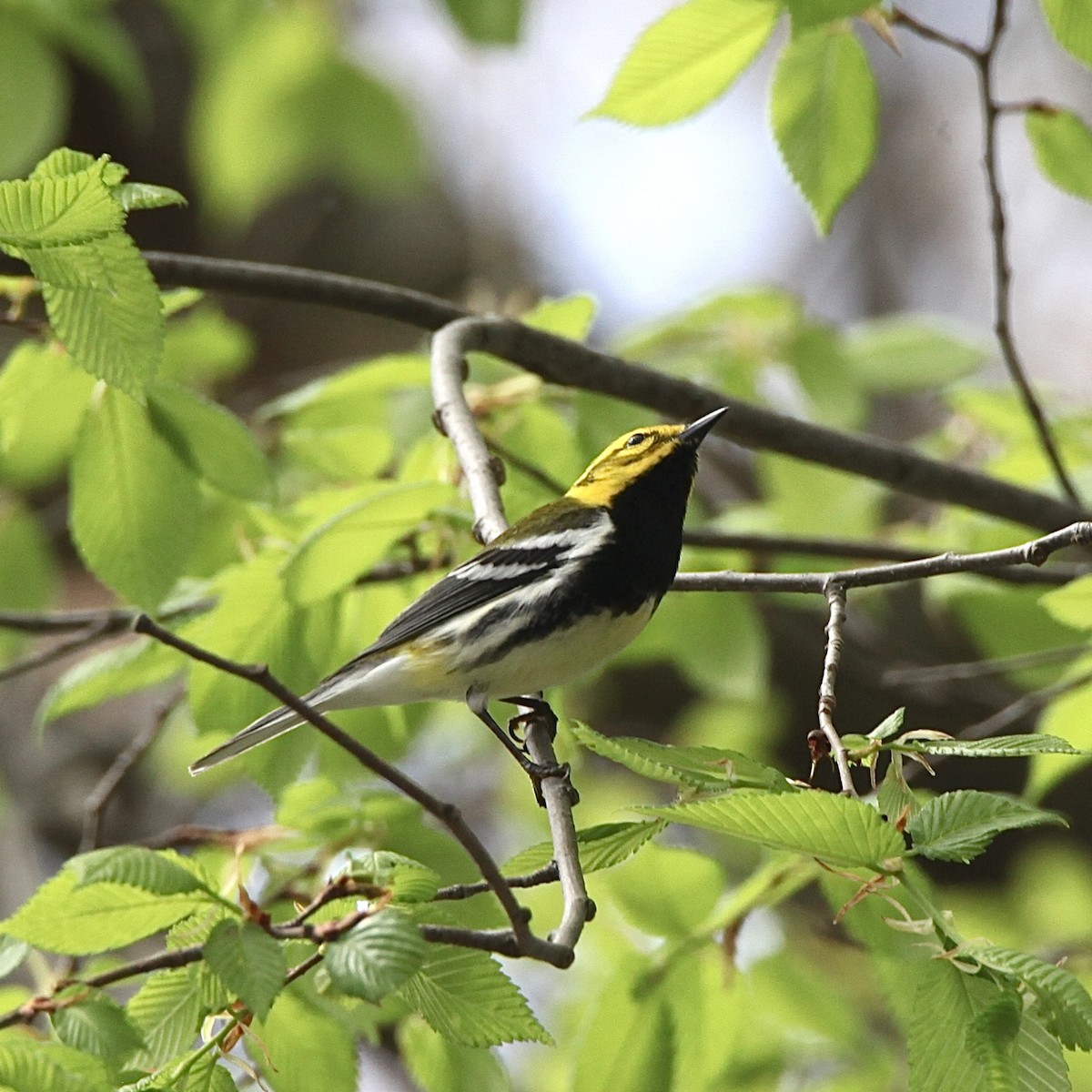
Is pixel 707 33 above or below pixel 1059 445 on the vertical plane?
above

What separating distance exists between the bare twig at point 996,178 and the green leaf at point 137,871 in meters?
1.84

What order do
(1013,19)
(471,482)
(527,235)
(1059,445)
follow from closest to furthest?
(471,482), (1059,445), (527,235), (1013,19)

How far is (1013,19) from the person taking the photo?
8250 mm

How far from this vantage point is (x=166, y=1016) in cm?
162

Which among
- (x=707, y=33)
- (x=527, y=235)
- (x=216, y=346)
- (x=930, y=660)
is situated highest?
(x=707, y=33)

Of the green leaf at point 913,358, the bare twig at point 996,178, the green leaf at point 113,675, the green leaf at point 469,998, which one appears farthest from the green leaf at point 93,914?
the green leaf at point 913,358

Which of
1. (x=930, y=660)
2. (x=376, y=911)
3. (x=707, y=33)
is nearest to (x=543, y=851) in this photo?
(x=376, y=911)

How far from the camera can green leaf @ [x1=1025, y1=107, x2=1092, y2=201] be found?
249 cm

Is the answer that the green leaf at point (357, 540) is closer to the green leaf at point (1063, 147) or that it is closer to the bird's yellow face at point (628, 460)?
the bird's yellow face at point (628, 460)

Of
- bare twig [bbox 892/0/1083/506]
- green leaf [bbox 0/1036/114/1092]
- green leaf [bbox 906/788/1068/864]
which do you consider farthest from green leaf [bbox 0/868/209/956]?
bare twig [bbox 892/0/1083/506]

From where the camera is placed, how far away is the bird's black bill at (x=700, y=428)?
2.74 metres

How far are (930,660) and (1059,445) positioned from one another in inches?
65.0

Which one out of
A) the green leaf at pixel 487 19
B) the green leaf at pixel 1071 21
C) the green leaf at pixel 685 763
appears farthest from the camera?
the green leaf at pixel 487 19

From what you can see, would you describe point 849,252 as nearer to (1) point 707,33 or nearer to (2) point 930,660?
(2) point 930,660
